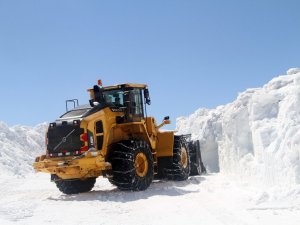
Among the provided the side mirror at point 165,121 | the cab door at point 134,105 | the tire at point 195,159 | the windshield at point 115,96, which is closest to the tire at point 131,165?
the cab door at point 134,105

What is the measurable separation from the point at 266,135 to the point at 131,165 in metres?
3.42

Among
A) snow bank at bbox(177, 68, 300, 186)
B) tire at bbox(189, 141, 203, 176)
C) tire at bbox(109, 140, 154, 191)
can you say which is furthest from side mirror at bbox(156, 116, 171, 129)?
tire at bbox(189, 141, 203, 176)

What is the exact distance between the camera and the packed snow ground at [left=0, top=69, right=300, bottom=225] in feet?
26.7

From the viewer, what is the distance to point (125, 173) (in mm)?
11695

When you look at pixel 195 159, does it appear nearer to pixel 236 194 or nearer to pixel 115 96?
pixel 115 96

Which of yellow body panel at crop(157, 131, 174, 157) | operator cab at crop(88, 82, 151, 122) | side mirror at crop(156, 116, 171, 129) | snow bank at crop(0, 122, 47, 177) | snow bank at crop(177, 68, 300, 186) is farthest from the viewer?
snow bank at crop(0, 122, 47, 177)

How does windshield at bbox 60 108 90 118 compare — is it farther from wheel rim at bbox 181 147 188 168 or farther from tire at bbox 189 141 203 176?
tire at bbox 189 141 203 176

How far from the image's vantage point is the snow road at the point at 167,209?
791 centimetres

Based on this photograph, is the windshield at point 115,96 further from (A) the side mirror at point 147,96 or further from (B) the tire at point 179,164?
(B) the tire at point 179,164

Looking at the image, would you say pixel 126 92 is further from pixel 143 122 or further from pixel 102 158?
pixel 102 158

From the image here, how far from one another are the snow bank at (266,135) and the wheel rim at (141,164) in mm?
2689

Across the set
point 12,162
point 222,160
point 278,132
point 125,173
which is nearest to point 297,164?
point 278,132

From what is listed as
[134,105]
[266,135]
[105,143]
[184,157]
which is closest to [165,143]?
[184,157]

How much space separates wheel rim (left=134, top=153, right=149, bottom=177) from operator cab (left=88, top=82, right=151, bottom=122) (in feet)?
3.80
